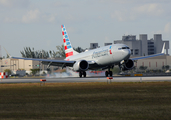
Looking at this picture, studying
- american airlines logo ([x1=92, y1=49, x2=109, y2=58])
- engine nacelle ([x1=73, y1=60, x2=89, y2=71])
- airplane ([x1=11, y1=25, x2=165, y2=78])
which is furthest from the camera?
engine nacelle ([x1=73, y1=60, x2=89, y2=71])

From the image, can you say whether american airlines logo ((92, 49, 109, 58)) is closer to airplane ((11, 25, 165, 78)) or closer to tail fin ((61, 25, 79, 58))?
airplane ((11, 25, 165, 78))

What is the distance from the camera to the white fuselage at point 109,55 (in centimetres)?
4634

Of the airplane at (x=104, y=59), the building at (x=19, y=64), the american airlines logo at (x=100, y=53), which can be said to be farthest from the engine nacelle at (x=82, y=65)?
the building at (x=19, y=64)

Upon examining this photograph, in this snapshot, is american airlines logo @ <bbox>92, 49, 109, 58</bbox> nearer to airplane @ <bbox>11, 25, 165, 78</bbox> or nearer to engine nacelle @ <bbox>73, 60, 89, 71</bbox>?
airplane @ <bbox>11, 25, 165, 78</bbox>

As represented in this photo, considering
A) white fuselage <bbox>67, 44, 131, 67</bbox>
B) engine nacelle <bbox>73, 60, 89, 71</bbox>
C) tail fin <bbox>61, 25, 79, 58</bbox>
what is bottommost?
engine nacelle <bbox>73, 60, 89, 71</bbox>

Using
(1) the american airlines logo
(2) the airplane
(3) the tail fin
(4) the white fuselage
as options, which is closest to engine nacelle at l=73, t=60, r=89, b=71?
(2) the airplane

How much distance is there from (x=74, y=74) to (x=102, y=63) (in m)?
16.0

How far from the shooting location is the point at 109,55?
48.2m

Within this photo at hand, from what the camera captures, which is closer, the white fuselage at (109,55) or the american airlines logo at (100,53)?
the white fuselage at (109,55)

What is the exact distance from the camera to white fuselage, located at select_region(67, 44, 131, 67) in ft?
152

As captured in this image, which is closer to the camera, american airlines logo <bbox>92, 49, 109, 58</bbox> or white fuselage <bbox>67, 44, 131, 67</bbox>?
white fuselage <bbox>67, 44, 131, 67</bbox>

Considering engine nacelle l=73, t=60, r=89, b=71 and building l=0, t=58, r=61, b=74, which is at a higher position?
building l=0, t=58, r=61, b=74

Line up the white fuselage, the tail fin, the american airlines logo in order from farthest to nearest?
1. the tail fin
2. the american airlines logo
3. the white fuselage

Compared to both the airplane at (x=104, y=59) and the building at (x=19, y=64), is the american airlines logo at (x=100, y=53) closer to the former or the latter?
the airplane at (x=104, y=59)
